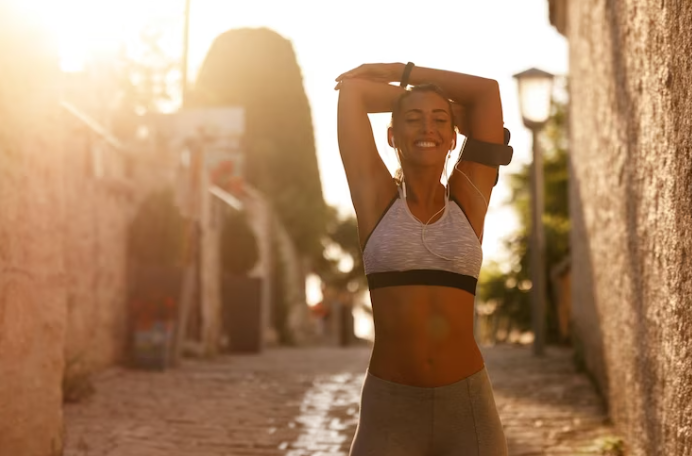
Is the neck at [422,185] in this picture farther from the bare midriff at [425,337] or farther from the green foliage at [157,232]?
the green foliage at [157,232]

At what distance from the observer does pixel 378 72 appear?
304 centimetres

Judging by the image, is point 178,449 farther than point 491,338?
No

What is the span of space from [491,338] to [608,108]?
15.4m

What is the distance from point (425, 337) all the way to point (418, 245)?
254mm

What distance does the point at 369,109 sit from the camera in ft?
10.0

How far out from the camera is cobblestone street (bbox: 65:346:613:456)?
6086 millimetres

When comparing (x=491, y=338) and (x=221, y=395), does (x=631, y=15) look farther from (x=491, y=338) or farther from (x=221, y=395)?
(x=491, y=338)

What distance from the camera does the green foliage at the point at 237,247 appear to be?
18297 mm

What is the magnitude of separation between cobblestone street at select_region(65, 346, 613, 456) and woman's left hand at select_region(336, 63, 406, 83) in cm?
339

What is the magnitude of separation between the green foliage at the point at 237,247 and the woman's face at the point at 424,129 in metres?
15.7

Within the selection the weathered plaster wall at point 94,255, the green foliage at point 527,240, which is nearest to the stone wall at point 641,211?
the weathered plaster wall at point 94,255

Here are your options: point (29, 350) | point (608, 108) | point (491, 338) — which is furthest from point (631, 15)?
point (491, 338)

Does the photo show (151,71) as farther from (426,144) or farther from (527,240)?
(426,144)

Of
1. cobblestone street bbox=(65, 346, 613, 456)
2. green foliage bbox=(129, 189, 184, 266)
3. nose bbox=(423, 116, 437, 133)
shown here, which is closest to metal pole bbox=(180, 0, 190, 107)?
green foliage bbox=(129, 189, 184, 266)
